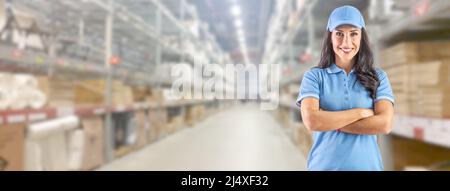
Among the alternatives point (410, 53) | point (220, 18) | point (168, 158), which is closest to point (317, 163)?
point (410, 53)

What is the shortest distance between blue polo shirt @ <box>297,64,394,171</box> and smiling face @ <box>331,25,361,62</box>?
30 millimetres

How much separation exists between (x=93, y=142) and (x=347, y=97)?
233 cm

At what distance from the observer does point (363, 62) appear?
470 millimetres

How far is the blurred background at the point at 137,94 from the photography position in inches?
44.6

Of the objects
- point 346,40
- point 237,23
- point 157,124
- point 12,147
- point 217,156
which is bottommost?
point 217,156

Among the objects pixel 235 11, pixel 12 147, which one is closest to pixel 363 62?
pixel 12 147

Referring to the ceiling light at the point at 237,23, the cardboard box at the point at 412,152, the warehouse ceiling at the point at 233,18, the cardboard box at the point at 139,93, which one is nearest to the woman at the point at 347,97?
the cardboard box at the point at 412,152

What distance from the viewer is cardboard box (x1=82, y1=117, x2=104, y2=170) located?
237 centimetres

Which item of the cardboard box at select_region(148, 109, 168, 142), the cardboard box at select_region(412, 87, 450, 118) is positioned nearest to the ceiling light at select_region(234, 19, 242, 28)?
the cardboard box at select_region(148, 109, 168, 142)

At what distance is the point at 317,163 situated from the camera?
0.53 meters

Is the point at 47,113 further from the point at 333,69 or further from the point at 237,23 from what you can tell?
the point at 237,23

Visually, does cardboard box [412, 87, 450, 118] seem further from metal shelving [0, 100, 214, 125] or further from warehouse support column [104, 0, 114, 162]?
warehouse support column [104, 0, 114, 162]
